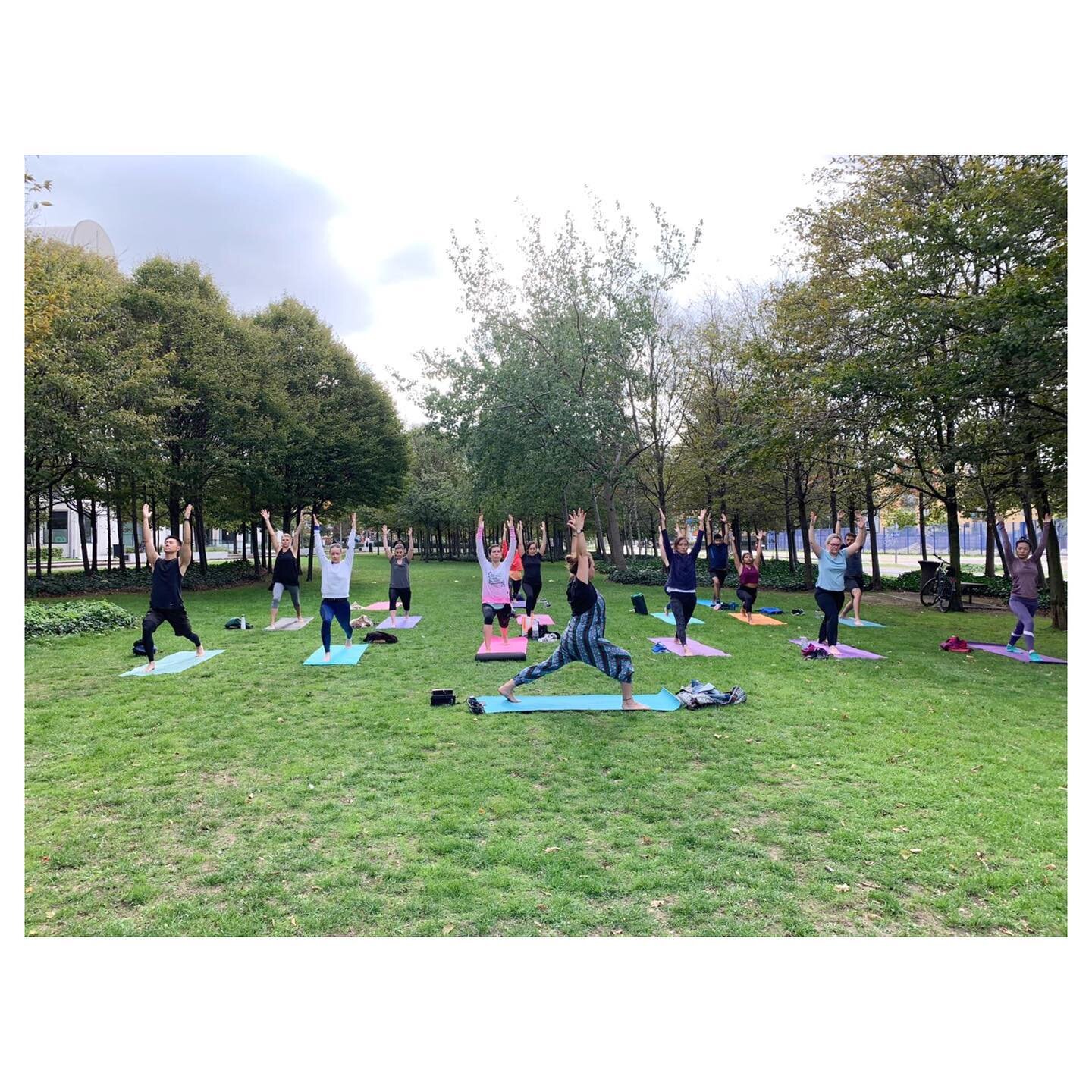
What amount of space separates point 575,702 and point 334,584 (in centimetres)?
401

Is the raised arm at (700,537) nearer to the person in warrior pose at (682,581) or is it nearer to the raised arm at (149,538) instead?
the person in warrior pose at (682,581)

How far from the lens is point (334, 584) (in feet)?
27.7

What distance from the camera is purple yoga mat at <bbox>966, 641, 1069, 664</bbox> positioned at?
8.49m

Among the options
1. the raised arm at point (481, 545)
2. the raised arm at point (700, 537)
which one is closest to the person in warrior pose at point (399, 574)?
the raised arm at point (481, 545)

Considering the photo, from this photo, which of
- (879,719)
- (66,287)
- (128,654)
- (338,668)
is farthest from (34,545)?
(879,719)

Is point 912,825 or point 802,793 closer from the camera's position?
point 912,825

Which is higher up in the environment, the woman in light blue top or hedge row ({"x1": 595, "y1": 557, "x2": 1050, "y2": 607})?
the woman in light blue top

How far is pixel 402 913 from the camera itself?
283cm

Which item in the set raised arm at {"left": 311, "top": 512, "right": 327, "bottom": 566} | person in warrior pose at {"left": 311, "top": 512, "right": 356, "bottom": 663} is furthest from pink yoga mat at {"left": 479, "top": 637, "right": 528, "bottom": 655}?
raised arm at {"left": 311, "top": 512, "right": 327, "bottom": 566}

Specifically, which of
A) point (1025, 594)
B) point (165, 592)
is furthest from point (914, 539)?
point (165, 592)

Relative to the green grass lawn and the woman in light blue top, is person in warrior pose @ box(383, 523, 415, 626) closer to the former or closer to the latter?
the green grass lawn

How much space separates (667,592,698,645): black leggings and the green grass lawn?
4.35ft
